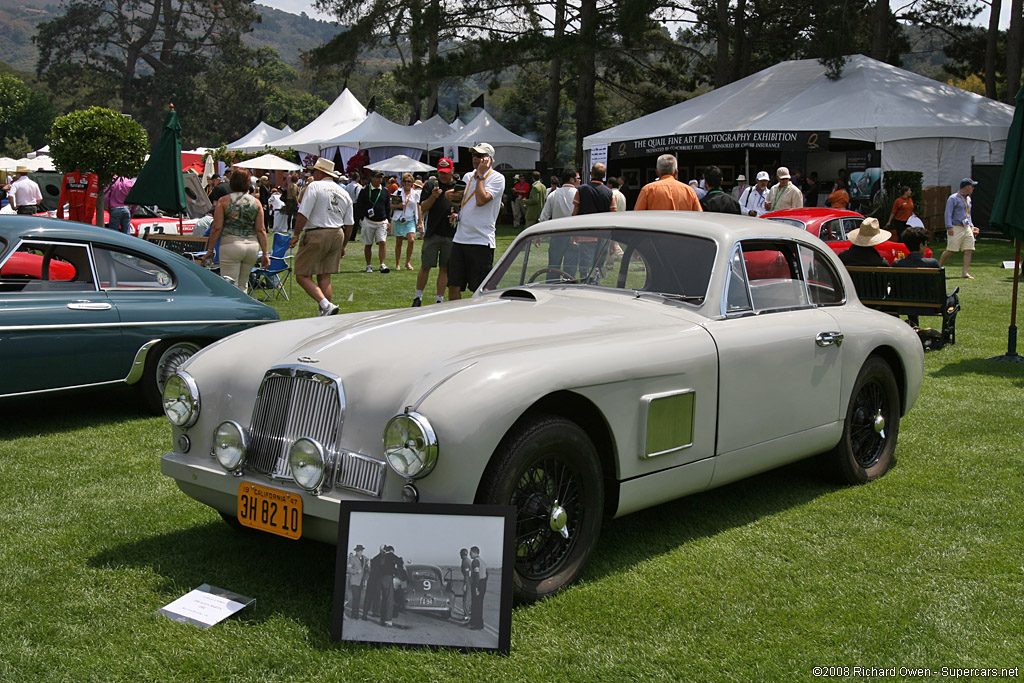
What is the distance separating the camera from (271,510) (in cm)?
380

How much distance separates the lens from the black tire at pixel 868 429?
546cm

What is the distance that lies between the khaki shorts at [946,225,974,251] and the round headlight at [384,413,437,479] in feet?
54.1

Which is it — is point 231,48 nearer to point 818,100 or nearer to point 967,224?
point 818,100

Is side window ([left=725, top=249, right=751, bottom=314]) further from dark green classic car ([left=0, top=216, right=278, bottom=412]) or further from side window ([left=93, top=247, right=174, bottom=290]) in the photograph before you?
side window ([left=93, top=247, right=174, bottom=290])

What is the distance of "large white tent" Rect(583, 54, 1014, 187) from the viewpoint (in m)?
26.0

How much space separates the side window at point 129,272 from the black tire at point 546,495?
423 centimetres

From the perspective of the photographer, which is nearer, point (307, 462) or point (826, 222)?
point (307, 462)

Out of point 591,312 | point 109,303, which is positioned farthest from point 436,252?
point 591,312

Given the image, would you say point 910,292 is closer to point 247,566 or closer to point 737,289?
point 737,289

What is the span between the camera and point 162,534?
468 centimetres

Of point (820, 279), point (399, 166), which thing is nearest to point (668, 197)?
point (820, 279)

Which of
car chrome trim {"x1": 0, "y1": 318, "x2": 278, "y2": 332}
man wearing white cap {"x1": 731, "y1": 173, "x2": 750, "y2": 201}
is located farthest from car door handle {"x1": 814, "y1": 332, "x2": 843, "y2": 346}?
man wearing white cap {"x1": 731, "y1": 173, "x2": 750, "y2": 201}

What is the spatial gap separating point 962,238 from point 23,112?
89536 mm

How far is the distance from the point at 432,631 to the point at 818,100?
2699 cm
